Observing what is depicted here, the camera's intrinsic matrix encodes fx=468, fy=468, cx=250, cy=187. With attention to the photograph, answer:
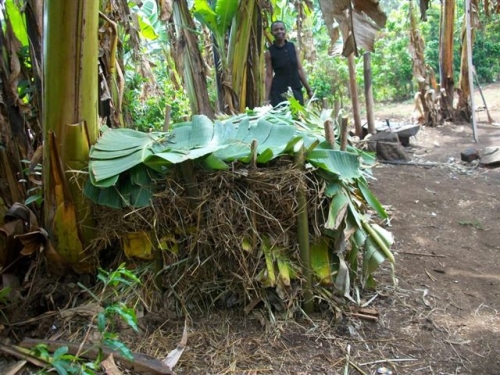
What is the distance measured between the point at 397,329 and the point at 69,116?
2.09 metres

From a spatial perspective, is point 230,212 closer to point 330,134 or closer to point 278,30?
point 330,134

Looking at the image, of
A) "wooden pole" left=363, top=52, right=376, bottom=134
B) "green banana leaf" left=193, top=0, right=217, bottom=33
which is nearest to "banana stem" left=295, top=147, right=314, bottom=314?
"green banana leaf" left=193, top=0, right=217, bottom=33

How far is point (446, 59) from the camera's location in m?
10.6

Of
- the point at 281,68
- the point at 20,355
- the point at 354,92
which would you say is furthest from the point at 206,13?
the point at 20,355

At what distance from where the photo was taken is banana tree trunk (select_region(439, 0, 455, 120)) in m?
10.1

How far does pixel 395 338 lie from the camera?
2.53m

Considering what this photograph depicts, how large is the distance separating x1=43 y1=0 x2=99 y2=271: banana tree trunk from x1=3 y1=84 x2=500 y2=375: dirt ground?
656 mm

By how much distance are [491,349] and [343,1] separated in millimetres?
2025

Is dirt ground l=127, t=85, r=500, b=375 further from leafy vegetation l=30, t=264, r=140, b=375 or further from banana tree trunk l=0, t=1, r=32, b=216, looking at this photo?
banana tree trunk l=0, t=1, r=32, b=216

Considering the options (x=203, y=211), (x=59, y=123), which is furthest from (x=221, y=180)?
(x=59, y=123)

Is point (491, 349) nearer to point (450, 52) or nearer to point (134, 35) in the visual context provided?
point (134, 35)

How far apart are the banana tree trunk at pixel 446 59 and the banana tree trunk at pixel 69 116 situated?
959 cm

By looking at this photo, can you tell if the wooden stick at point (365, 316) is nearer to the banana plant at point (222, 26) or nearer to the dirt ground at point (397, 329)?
the dirt ground at point (397, 329)

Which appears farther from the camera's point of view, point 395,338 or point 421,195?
point 421,195
